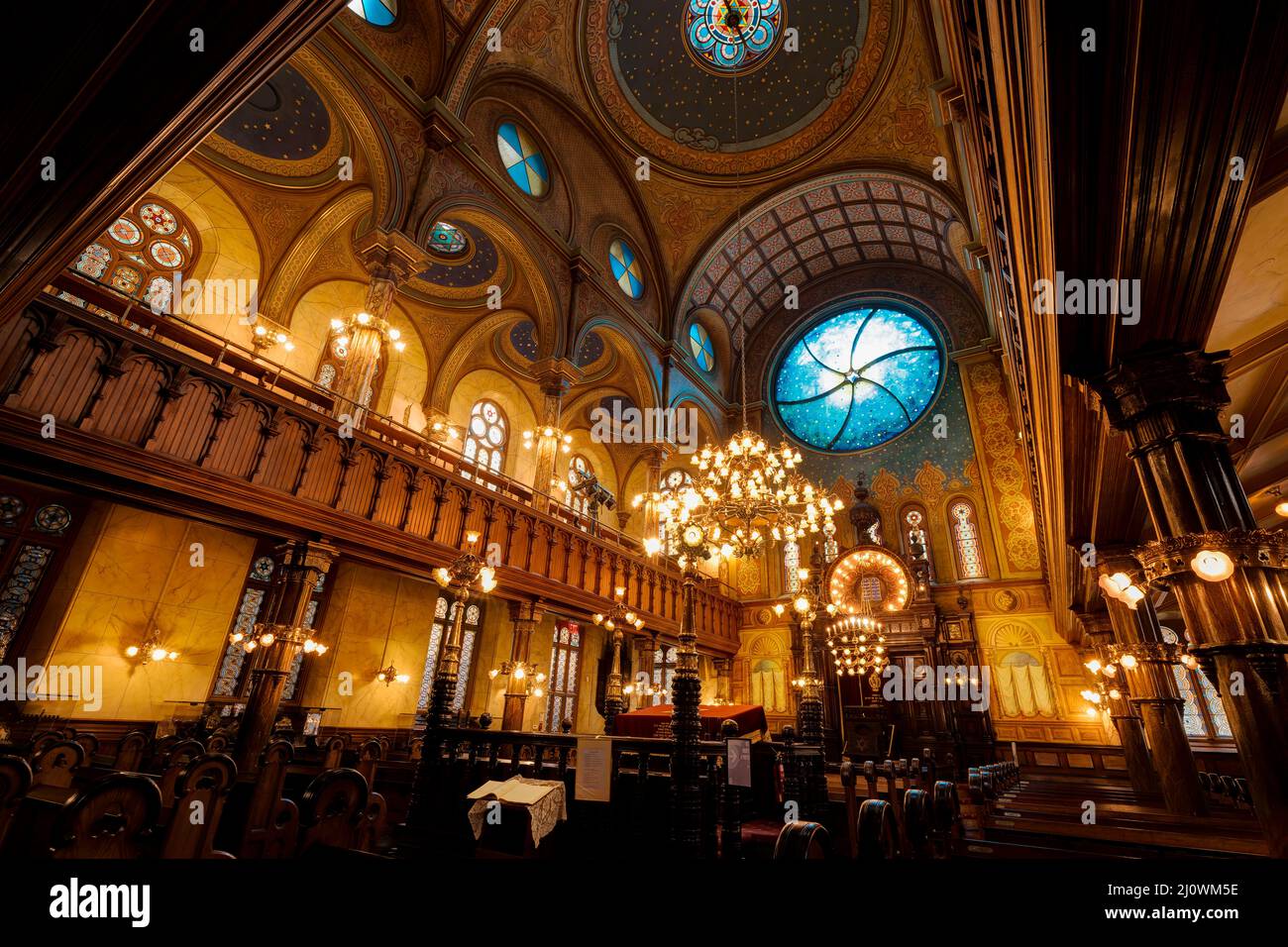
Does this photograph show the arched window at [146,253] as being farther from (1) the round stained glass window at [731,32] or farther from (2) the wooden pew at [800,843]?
(2) the wooden pew at [800,843]

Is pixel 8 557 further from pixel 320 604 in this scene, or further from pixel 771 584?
pixel 771 584

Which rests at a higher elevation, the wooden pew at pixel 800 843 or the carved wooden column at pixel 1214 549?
the carved wooden column at pixel 1214 549

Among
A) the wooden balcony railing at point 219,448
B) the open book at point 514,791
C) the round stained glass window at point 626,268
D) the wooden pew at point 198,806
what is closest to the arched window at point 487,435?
the round stained glass window at point 626,268

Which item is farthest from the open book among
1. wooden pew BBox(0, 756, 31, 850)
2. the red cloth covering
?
the red cloth covering

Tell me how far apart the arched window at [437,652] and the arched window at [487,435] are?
4070 millimetres

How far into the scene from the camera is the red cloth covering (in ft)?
22.1

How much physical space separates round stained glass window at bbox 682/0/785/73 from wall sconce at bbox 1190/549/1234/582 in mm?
16643

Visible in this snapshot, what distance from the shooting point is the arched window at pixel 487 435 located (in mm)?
15773

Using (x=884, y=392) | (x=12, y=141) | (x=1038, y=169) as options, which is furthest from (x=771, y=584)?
(x=12, y=141)

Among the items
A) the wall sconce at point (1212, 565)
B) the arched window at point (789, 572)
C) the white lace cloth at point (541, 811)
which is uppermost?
the arched window at point (789, 572)

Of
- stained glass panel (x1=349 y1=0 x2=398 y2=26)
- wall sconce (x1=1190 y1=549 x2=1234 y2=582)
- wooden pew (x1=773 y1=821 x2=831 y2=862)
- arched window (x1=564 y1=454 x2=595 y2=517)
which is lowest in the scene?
wooden pew (x1=773 y1=821 x2=831 y2=862)

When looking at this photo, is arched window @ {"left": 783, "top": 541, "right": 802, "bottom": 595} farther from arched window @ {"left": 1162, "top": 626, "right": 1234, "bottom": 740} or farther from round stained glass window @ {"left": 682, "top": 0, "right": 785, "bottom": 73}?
round stained glass window @ {"left": 682, "top": 0, "right": 785, "bottom": 73}

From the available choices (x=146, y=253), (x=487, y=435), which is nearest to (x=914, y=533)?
(x=487, y=435)

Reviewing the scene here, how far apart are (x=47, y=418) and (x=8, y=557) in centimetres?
545
